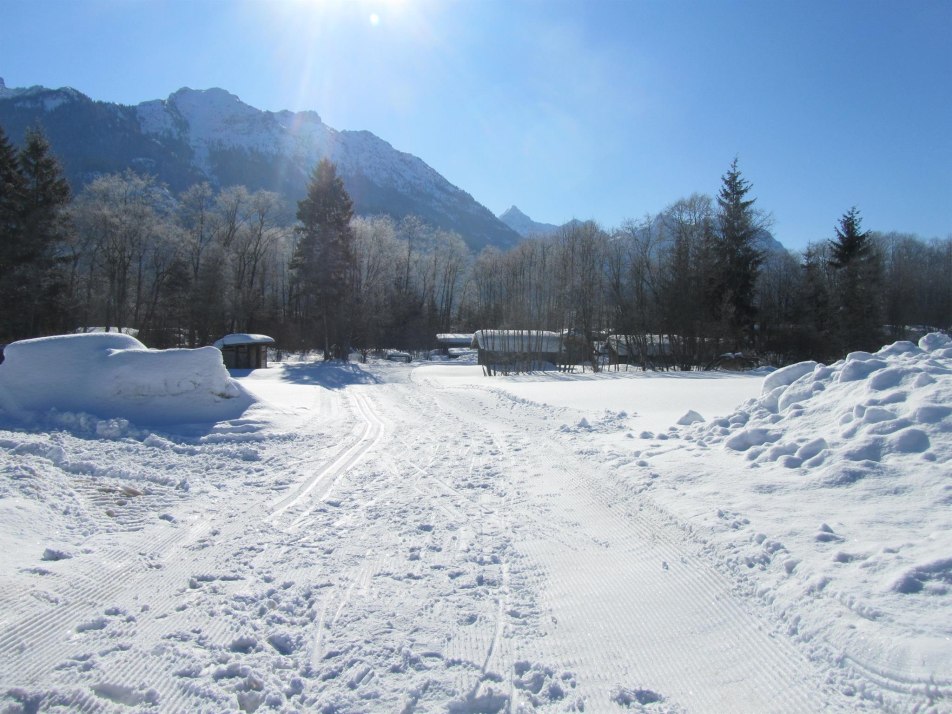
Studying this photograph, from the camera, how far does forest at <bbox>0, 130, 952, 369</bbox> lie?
31328 millimetres

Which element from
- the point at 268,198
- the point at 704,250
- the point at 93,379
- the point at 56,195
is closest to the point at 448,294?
the point at 268,198

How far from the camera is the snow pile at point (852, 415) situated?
5.63m

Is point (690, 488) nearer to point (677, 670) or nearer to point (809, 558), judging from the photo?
point (809, 558)

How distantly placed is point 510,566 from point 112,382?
10.1 metres

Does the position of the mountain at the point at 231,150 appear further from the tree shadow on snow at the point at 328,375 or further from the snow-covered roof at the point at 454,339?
the tree shadow on snow at the point at 328,375

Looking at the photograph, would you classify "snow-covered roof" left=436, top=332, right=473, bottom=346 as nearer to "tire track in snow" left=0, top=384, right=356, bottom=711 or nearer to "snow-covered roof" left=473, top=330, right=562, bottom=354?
"snow-covered roof" left=473, top=330, right=562, bottom=354

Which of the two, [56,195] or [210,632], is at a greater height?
[56,195]

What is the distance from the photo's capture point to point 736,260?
3938 centimetres

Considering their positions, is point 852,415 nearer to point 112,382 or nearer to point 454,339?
point 112,382

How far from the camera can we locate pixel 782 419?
759cm

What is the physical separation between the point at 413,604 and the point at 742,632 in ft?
7.44

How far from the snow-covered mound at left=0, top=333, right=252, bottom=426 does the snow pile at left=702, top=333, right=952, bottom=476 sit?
33.5 feet

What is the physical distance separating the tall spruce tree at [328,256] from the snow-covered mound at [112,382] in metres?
26.9

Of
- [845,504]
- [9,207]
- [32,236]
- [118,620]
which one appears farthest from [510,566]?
[9,207]
